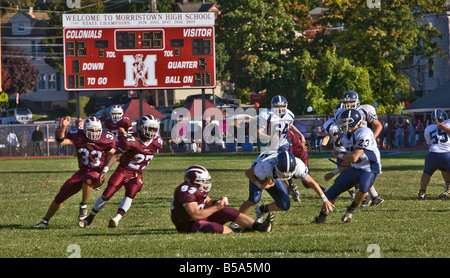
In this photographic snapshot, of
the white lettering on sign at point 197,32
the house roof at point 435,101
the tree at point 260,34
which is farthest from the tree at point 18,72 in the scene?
the house roof at point 435,101

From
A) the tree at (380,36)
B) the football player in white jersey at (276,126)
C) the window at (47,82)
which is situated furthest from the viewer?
the window at (47,82)

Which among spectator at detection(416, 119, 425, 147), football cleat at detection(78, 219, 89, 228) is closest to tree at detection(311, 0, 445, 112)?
spectator at detection(416, 119, 425, 147)

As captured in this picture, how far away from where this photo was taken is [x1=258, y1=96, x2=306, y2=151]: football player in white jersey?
1366 cm

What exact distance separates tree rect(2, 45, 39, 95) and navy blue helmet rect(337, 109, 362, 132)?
5940cm

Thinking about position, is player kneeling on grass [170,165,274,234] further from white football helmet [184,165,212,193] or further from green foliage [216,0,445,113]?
green foliage [216,0,445,113]

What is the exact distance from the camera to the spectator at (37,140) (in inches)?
1506

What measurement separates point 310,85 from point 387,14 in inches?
279

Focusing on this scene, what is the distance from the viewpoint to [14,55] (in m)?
68.1

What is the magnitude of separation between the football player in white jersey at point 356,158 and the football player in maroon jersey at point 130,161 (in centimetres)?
274

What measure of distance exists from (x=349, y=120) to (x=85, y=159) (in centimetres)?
409

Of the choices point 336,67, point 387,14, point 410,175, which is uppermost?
point 387,14

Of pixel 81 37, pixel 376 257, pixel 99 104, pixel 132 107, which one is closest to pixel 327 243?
pixel 376 257

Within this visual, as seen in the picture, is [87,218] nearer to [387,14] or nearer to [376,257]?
[376,257]

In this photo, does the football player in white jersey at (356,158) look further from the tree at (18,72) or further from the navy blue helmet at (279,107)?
the tree at (18,72)
